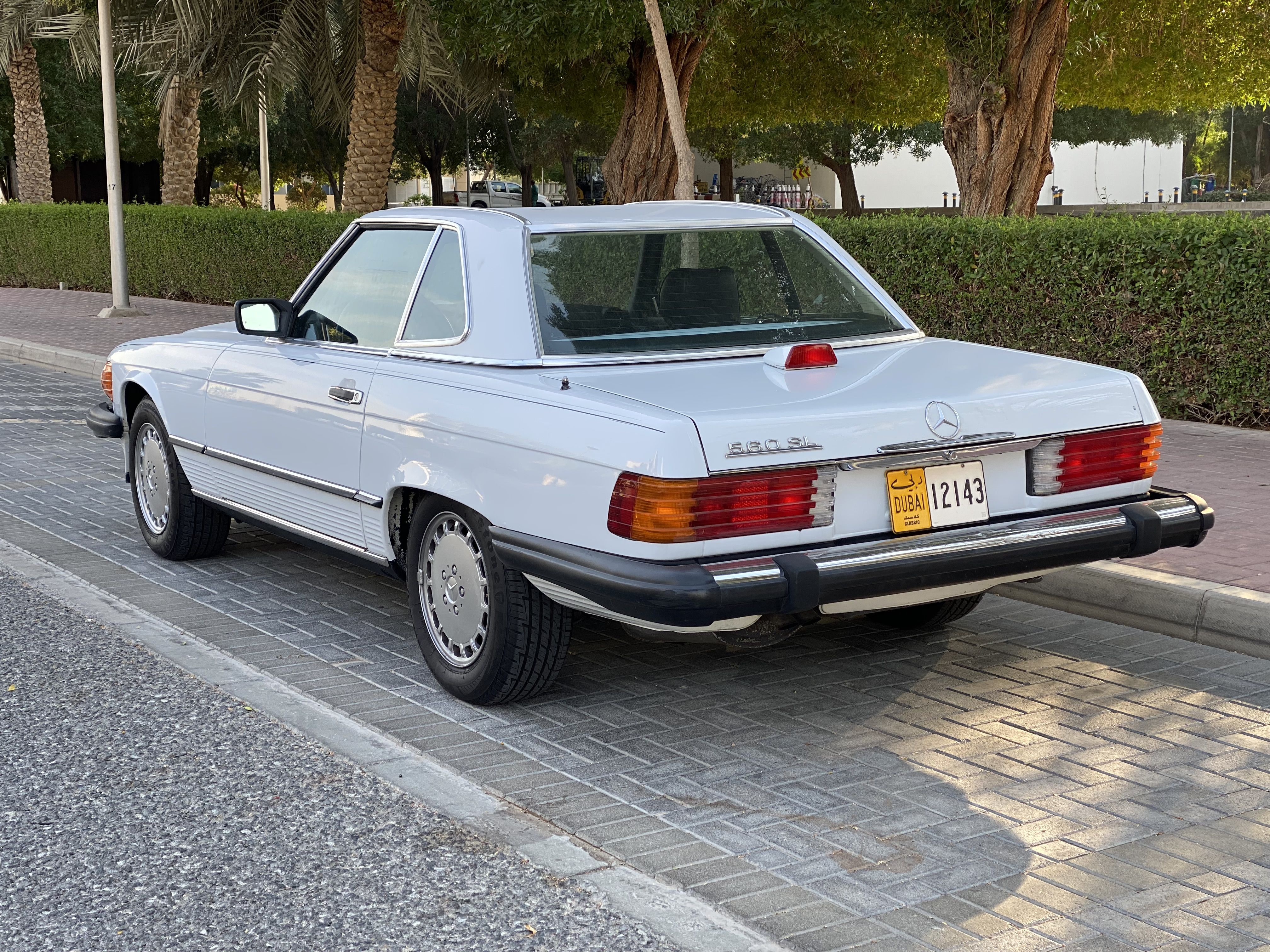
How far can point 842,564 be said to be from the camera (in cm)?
422

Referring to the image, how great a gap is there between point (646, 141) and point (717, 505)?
14.4 metres

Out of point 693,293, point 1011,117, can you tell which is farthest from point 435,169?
point 693,293

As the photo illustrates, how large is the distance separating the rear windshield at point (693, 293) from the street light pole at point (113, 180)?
1714 centimetres

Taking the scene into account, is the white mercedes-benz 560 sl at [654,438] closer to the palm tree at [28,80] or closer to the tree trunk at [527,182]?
the palm tree at [28,80]

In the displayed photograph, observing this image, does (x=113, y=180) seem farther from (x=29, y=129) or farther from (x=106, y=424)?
(x=106, y=424)

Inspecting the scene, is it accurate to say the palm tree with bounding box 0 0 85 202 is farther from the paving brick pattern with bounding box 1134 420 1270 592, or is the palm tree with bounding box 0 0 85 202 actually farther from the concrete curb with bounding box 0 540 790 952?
the concrete curb with bounding box 0 540 790 952

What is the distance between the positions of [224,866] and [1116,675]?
3226 millimetres

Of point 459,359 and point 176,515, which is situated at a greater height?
point 459,359

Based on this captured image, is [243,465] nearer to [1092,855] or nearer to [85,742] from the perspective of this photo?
[85,742]

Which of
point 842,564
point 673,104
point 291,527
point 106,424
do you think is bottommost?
point 291,527

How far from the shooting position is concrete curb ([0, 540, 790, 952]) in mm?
3361

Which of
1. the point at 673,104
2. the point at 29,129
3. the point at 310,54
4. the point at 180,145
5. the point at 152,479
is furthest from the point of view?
the point at 29,129

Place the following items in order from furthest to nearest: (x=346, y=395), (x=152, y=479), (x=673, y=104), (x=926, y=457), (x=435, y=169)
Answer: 1. (x=435, y=169)
2. (x=673, y=104)
3. (x=152, y=479)
4. (x=346, y=395)
5. (x=926, y=457)

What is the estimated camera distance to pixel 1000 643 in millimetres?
5750
